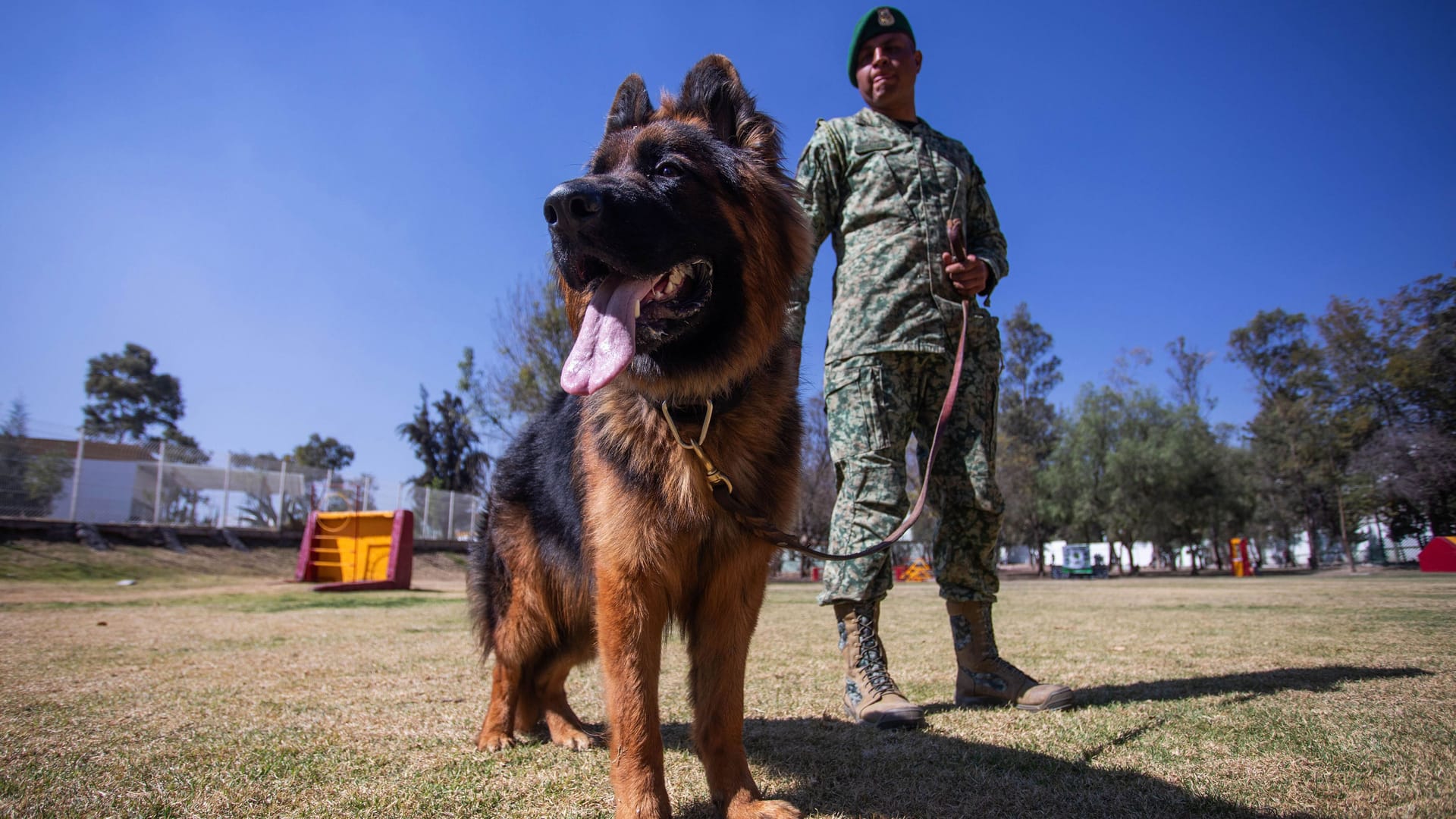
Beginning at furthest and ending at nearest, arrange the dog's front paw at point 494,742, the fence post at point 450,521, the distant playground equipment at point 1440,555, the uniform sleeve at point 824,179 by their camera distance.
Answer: the fence post at point 450,521 → the distant playground equipment at point 1440,555 → the uniform sleeve at point 824,179 → the dog's front paw at point 494,742

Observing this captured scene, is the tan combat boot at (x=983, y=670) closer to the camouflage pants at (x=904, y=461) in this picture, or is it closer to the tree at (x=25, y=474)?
the camouflage pants at (x=904, y=461)

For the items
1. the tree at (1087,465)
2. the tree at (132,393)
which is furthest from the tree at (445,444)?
the tree at (1087,465)

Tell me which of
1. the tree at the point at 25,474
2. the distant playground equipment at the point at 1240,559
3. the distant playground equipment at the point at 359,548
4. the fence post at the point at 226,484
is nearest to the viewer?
the distant playground equipment at the point at 359,548

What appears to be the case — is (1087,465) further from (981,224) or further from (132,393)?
(132,393)

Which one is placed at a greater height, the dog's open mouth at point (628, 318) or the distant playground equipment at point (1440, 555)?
the dog's open mouth at point (628, 318)

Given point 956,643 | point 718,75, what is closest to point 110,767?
point 718,75

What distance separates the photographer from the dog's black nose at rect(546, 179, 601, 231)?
210cm

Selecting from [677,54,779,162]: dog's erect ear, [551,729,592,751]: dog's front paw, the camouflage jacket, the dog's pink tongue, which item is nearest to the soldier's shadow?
[551,729,592,751]: dog's front paw

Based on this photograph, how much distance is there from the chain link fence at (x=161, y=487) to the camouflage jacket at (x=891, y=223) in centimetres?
1526

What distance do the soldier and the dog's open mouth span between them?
931 mm

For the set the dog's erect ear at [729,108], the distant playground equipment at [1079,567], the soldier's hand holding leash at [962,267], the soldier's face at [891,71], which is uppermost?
the soldier's face at [891,71]

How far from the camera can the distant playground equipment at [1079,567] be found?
139 feet

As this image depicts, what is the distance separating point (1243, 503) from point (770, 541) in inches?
1893

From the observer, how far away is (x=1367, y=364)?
10234mm
